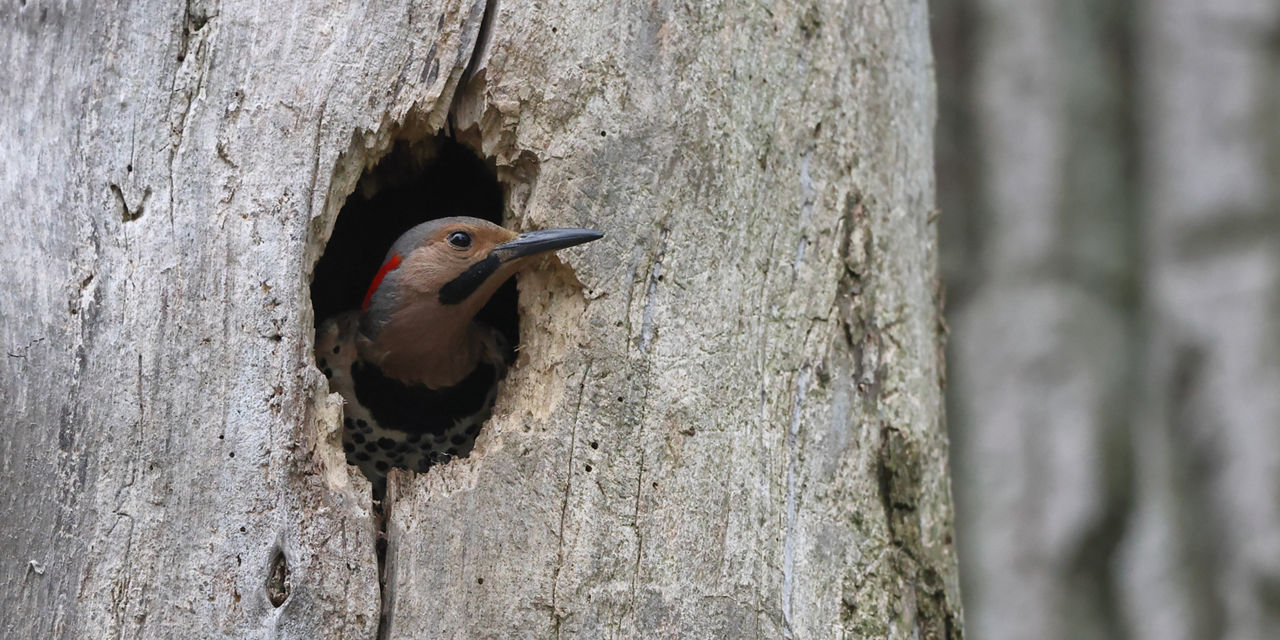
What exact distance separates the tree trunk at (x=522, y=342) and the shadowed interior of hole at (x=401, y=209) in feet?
1.43

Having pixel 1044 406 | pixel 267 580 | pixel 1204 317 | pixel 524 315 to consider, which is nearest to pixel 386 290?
pixel 524 315

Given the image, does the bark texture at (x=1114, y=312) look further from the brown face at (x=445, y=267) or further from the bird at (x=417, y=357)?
the brown face at (x=445, y=267)

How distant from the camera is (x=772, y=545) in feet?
9.10

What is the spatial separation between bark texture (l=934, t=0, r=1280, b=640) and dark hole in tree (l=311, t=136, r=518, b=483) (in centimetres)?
276

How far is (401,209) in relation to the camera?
→ 4.20 metres

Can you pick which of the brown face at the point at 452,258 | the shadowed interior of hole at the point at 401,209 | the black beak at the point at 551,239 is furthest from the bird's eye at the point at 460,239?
the black beak at the point at 551,239

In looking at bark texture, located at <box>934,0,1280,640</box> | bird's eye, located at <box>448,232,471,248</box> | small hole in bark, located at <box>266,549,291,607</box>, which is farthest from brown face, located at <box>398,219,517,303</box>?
bark texture, located at <box>934,0,1280,640</box>

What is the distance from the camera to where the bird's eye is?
11.4ft

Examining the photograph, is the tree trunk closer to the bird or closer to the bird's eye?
the bird's eye

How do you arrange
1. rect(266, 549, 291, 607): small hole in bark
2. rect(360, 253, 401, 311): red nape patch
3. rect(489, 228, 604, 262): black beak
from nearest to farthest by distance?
rect(266, 549, 291, 607): small hole in bark, rect(489, 228, 604, 262): black beak, rect(360, 253, 401, 311): red nape patch

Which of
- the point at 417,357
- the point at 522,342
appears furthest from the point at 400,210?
the point at 522,342

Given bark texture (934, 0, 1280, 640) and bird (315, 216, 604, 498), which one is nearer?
bird (315, 216, 604, 498)

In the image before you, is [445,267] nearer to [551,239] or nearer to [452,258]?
[452,258]

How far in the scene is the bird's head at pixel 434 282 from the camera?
135 inches
